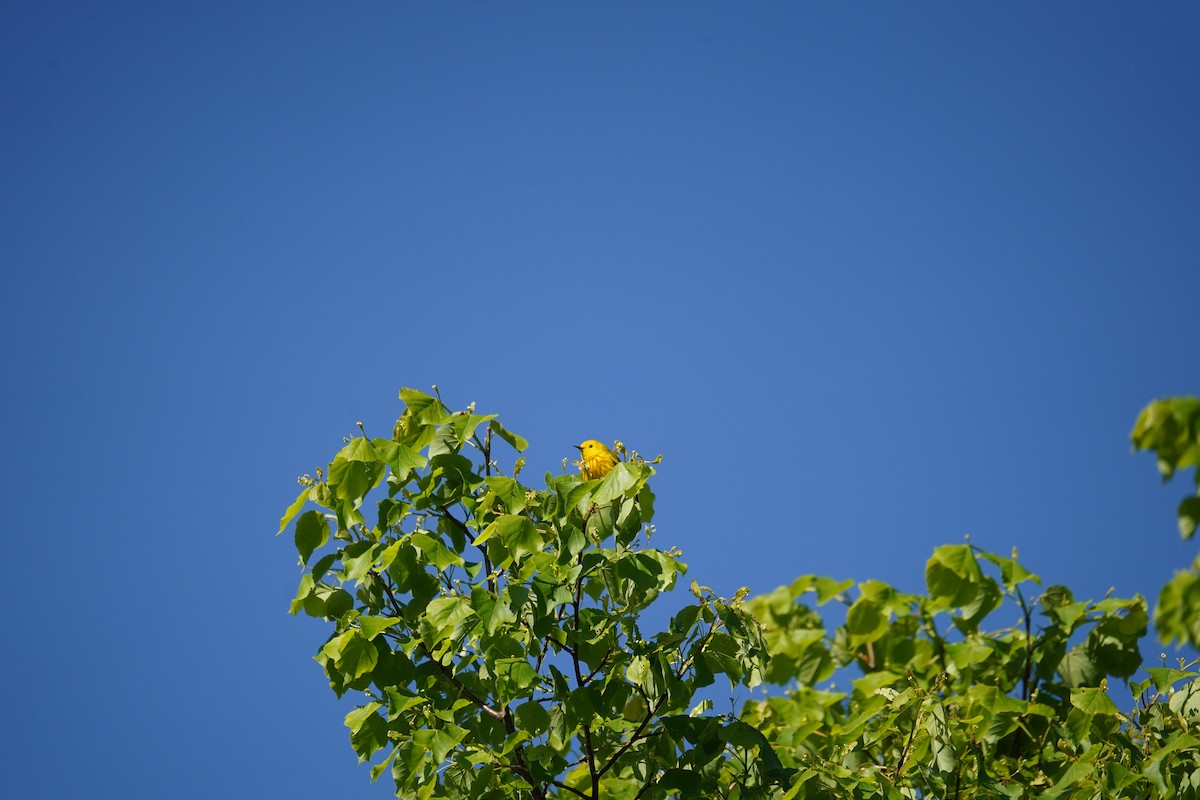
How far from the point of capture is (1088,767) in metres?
4.08

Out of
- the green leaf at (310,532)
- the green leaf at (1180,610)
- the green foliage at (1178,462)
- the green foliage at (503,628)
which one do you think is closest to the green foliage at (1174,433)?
the green foliage at (1178,462)

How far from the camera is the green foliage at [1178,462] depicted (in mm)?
2223

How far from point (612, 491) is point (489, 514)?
793mm

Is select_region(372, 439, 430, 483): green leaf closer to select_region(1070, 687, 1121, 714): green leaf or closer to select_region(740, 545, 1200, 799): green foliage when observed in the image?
select_region(740, 545, 1200, 799): green foliage

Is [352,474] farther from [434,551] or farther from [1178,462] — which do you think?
[1178,462]

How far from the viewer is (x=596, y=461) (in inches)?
196

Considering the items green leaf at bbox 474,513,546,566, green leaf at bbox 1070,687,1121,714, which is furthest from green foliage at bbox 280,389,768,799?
green leaf at bbox 1070,687,1121,714

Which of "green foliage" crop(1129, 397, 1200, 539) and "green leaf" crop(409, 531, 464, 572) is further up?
"green leaf" crop(409, 531, 464, 572)

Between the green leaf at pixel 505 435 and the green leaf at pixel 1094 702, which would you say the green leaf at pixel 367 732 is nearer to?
the green leaf at pixel 505 435

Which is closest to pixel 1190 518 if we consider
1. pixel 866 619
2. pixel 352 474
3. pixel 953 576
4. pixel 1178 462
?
pixel 1178 462

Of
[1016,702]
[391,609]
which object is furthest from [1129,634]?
[391,609]

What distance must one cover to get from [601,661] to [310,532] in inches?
46.3

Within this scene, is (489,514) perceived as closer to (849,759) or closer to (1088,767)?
(849,759)

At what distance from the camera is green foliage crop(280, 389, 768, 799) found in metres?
3.75
